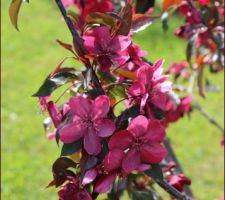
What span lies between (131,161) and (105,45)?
22cm

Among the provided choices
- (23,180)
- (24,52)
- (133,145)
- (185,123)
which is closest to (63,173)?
(133,145)

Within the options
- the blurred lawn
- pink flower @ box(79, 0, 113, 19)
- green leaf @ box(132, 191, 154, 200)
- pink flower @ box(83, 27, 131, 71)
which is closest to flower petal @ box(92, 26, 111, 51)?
pink flower @ box(83, 27, 131, 71)

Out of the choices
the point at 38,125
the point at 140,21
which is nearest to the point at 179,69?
the point at 140,21

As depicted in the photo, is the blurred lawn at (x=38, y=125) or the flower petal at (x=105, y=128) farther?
the blurred lawn at (x=38, y=125)

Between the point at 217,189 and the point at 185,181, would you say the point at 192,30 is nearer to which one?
the point at 185,181

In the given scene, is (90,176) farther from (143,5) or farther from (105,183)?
(143,5)

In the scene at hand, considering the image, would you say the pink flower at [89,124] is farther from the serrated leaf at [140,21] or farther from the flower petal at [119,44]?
the serrated leaf at [140,21]

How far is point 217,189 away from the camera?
4258 millimetres

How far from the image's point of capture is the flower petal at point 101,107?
103cm

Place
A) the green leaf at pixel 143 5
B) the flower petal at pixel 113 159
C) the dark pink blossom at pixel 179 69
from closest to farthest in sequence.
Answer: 1. the flower petal at pixel 113 159
2. the green leaf at pixel 143 5
3. the dark pink blossom at pixel 179 69

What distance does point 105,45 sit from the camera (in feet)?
3.57

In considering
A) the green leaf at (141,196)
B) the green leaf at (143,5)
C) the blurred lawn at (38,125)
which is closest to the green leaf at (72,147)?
the green leaf at (141,196)

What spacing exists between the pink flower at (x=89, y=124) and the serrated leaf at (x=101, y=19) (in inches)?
6.2

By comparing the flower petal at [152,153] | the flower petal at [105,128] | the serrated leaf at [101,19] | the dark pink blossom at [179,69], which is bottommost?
the dark pink blossom at [179,69]
